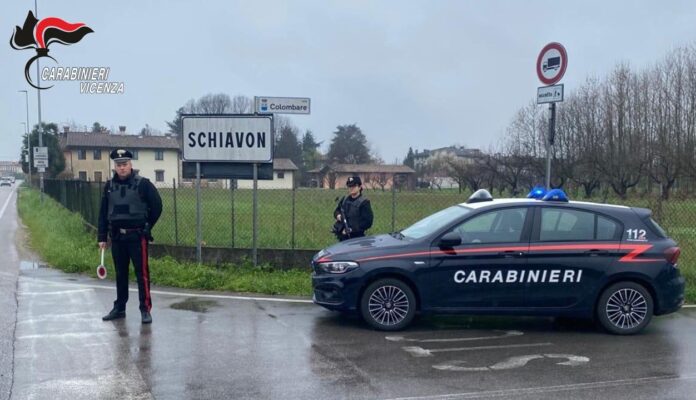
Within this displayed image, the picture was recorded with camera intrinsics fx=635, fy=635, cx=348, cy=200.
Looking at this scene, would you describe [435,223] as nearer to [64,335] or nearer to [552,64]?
[552,64]

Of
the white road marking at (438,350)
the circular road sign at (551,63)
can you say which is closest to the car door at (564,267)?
the white road marking at (438,350)

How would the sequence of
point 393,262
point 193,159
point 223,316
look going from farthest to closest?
point 193,159 → point 223,316 → point 393,262

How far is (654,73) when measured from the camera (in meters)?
44.5

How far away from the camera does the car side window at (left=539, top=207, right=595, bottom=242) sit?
7.30m

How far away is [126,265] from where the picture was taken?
772cm

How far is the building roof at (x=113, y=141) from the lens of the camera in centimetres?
6588

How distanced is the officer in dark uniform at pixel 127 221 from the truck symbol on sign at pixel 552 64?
582 cm

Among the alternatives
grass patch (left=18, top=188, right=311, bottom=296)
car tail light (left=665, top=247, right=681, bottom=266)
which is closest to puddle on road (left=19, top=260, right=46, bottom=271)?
grass patch (left=18, top=188, right=311, bottom=296)

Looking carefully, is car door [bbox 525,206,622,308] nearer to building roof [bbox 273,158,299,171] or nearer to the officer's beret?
the officer's beret

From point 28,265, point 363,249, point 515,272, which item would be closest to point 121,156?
point 363,249

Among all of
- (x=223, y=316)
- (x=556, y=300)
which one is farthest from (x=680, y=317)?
(x=223, y=316)

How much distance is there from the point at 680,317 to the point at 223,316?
590cm

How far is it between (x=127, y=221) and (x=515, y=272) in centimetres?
454

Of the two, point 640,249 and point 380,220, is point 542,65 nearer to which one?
point 640,249
